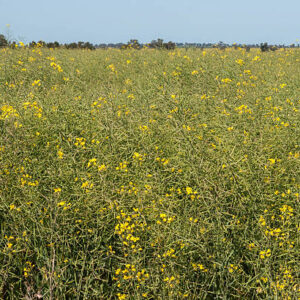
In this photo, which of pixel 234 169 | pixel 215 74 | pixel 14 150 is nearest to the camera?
pixel 234 169

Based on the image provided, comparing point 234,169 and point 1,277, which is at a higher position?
point 234,169

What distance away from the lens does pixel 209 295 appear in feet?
7.86

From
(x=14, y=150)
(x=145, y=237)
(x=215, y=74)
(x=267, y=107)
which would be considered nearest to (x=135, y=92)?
(x=215, y=74)

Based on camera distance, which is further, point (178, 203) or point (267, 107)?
point (267, 107)

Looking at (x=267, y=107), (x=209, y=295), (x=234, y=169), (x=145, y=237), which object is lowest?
(x=209, y=295)

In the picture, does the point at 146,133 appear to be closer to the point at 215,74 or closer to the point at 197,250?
the point at 197,250

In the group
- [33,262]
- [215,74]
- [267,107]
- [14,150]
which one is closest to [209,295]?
[33,262]

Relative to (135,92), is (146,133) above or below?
below

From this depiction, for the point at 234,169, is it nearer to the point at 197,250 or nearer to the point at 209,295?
the point at 197,250

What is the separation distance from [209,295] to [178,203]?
825 millimetres

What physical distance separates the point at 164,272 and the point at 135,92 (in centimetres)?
468

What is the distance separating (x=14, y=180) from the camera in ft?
9.62

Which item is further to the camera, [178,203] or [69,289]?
[178,203]

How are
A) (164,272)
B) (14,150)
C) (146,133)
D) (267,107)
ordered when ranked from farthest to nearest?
(267,107)
(146,133)
(14,150)
(164,272)
